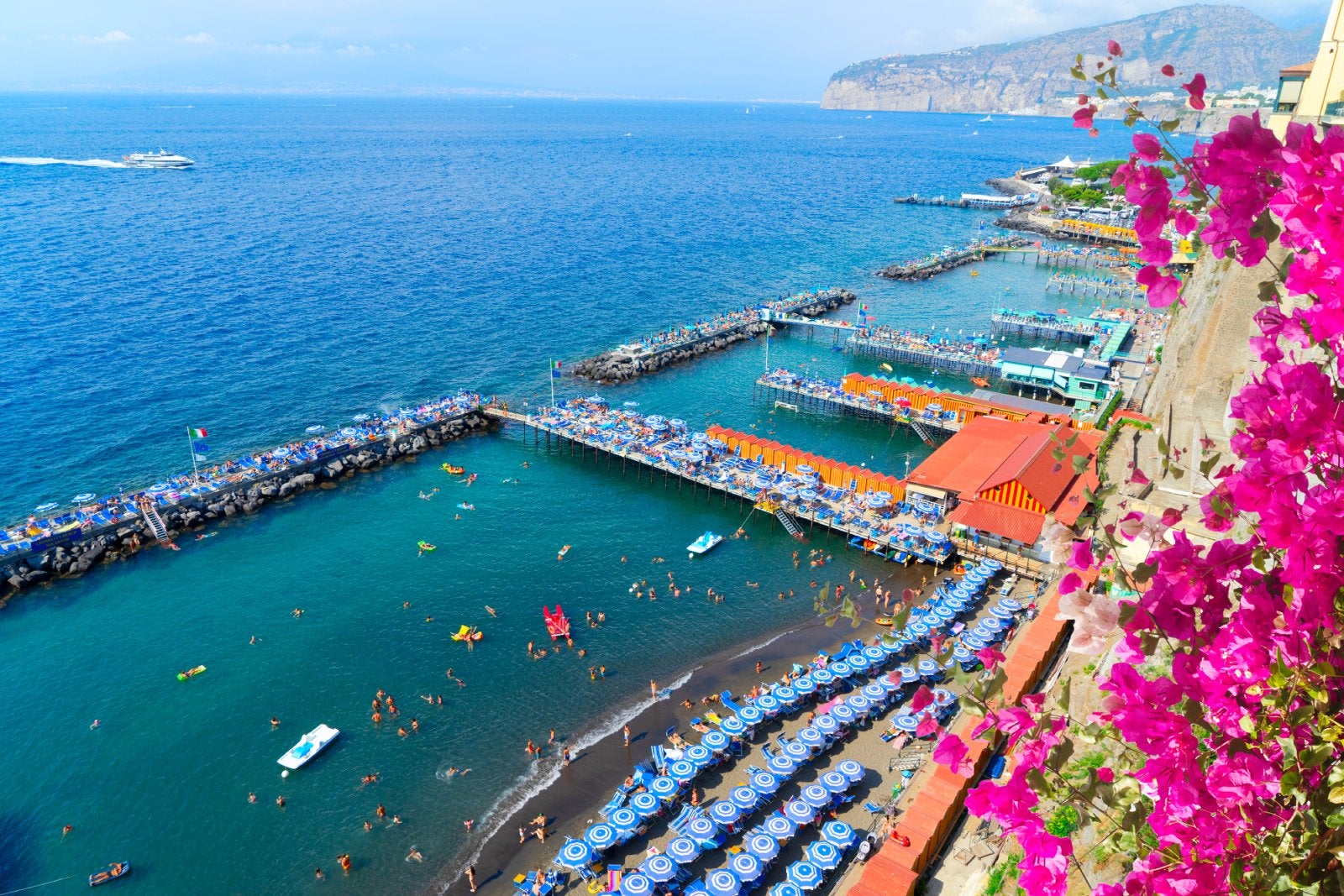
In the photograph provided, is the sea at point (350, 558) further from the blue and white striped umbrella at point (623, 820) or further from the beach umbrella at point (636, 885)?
the beach umbrella at point (636, 885)

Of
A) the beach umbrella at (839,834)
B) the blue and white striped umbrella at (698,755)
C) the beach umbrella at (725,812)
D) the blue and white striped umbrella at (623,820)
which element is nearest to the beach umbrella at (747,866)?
the beach umbrella at (725,812)

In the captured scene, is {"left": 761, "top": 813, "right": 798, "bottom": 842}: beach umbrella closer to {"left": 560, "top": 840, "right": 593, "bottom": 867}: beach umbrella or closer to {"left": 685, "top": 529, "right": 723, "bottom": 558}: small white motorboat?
{"left": 560, "top": 840, "right": 593, "bottom": 867}: beach umbrella

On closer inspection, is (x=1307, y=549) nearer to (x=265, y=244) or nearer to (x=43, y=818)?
(x=43, y=818)

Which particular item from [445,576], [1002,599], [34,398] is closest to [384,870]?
[445,576]

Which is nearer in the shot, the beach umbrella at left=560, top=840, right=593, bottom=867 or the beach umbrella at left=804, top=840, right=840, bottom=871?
the beach umbrella at left=804, top=840, right=840, bottom=871

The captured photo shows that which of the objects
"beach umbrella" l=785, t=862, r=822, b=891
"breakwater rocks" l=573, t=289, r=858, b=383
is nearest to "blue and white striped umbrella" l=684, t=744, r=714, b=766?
"beach umbrella" l=785, t=862, r=822, b=891

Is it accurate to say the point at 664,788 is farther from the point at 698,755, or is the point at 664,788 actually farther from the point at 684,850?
the point at 684,850
